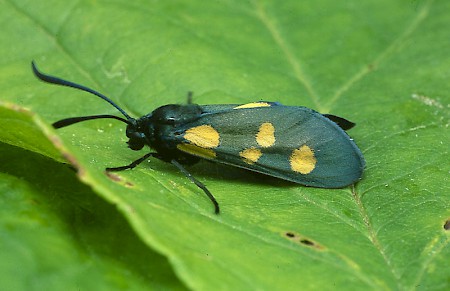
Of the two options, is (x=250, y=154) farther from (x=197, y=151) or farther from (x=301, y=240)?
(x=301, y=240)

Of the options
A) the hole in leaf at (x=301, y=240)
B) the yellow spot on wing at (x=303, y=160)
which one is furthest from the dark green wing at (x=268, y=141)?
the hole in leaf at (x=301, y=240)

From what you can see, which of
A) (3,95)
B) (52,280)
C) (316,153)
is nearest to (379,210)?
(316,153)

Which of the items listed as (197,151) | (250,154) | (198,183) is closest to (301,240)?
(198,183)

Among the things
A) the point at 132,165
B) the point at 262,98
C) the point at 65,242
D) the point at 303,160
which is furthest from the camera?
the point at 262,98

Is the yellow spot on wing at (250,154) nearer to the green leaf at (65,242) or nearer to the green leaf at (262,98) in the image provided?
the green leaf at (262,98)

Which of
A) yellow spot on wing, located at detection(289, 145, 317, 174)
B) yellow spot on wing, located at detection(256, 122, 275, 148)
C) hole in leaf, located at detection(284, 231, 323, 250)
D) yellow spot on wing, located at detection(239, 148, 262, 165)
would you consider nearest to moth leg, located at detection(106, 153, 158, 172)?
yellow spot on wing, located at detection(239, 148, 262, 165)

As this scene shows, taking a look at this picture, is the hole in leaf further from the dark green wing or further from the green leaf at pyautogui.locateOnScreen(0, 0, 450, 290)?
the dark green wing
